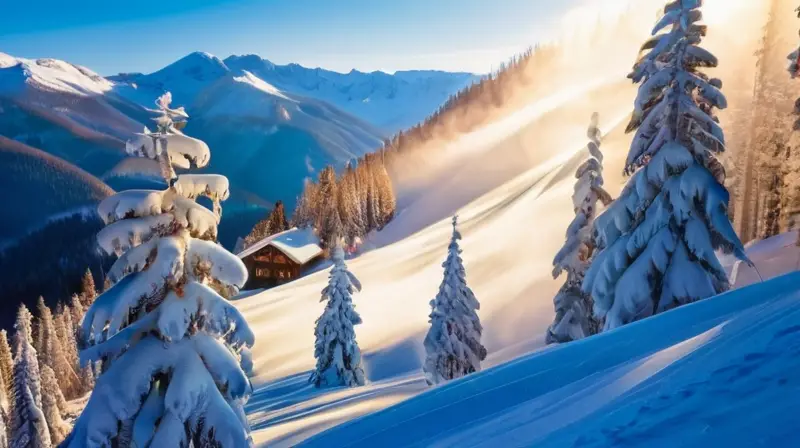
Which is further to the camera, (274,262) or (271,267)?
(271,267)

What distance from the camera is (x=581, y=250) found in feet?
63.9

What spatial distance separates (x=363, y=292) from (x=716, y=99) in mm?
37632

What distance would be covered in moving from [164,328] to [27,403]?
25434mm

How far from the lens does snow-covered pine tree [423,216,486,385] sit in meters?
23.7

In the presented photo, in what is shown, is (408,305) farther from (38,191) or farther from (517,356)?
(38,191)

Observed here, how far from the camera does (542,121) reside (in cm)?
10944

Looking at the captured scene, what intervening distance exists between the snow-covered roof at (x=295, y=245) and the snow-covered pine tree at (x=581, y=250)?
45839mm

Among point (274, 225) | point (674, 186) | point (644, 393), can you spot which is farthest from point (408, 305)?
point (274, 225)

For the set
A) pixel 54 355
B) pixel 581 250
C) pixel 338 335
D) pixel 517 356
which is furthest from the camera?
pixel 54 355

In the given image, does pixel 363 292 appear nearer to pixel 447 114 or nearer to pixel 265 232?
pixel 265 232

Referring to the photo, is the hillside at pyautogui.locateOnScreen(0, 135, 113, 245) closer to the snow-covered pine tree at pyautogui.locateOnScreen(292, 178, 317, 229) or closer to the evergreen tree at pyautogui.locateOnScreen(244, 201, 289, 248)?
the evergreen tree at pyautogui.locateOnScreen(244, 201, 289, 248)

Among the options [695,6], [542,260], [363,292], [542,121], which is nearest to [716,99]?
[695,6]

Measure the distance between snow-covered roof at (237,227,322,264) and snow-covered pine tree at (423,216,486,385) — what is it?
131 ft

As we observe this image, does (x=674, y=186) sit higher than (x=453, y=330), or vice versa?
(x=674, y=186)
